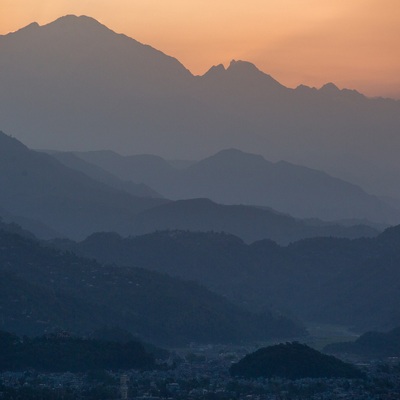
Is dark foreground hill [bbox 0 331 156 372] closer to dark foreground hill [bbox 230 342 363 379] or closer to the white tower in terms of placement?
the white tower

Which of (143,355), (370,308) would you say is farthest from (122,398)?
(370,308)

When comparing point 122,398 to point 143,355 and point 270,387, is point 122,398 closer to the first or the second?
point 270,387

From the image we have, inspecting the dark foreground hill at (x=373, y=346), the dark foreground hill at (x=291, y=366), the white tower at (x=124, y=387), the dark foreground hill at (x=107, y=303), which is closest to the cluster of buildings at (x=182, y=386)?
the white tower at (x=124, y=387)

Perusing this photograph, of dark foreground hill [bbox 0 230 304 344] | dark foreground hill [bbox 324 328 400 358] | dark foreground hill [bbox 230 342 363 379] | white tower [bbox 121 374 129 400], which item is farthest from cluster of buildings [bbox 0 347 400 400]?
dark foreground hill [bbox 0 230 304 344]

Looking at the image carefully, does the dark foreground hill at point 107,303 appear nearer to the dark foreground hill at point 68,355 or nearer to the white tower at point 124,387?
the dark foreground hill at point 68,355

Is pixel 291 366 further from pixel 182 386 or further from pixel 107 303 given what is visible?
pixel 107 303

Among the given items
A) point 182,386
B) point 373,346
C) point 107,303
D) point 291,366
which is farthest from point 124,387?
point 107,303
